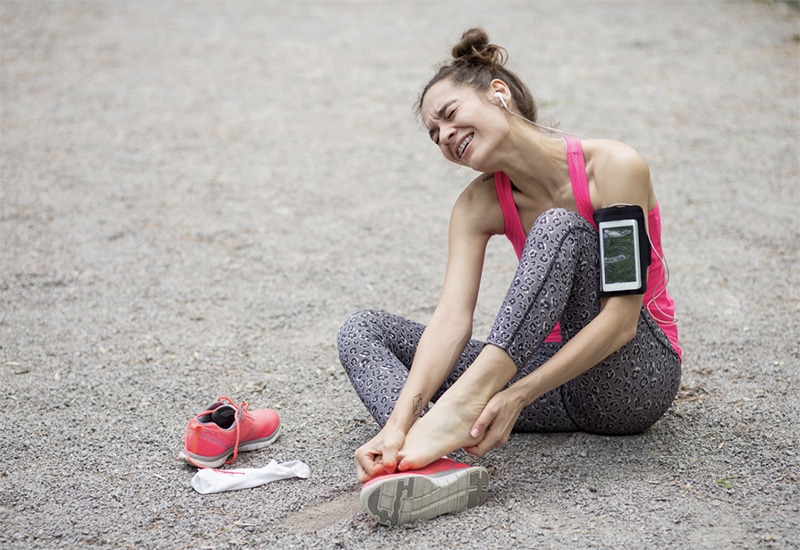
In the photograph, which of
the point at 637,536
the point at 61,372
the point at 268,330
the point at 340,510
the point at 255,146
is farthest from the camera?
the point at 255,146

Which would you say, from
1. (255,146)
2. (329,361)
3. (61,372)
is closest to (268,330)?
(329,361)

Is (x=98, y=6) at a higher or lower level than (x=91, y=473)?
higher

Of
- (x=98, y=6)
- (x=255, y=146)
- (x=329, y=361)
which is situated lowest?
(x=329, y=361)

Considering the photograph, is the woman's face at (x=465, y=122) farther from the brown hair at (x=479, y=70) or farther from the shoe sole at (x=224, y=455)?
the shoe sole at (x=224, y=455)

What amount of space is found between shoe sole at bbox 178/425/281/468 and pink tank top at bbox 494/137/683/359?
3.08 ft

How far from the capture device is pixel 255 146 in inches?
228

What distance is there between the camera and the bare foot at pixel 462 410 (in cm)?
218

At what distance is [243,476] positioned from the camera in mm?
2438

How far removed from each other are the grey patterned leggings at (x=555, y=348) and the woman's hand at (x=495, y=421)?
3.9 inches

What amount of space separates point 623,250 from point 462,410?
1.94 feet

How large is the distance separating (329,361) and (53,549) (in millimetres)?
1352

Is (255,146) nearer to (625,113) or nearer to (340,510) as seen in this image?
(625,113)

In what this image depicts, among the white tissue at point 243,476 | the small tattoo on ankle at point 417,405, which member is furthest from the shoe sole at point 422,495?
the white tissue at point 243,476

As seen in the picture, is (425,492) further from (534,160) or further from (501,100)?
(501,100)
